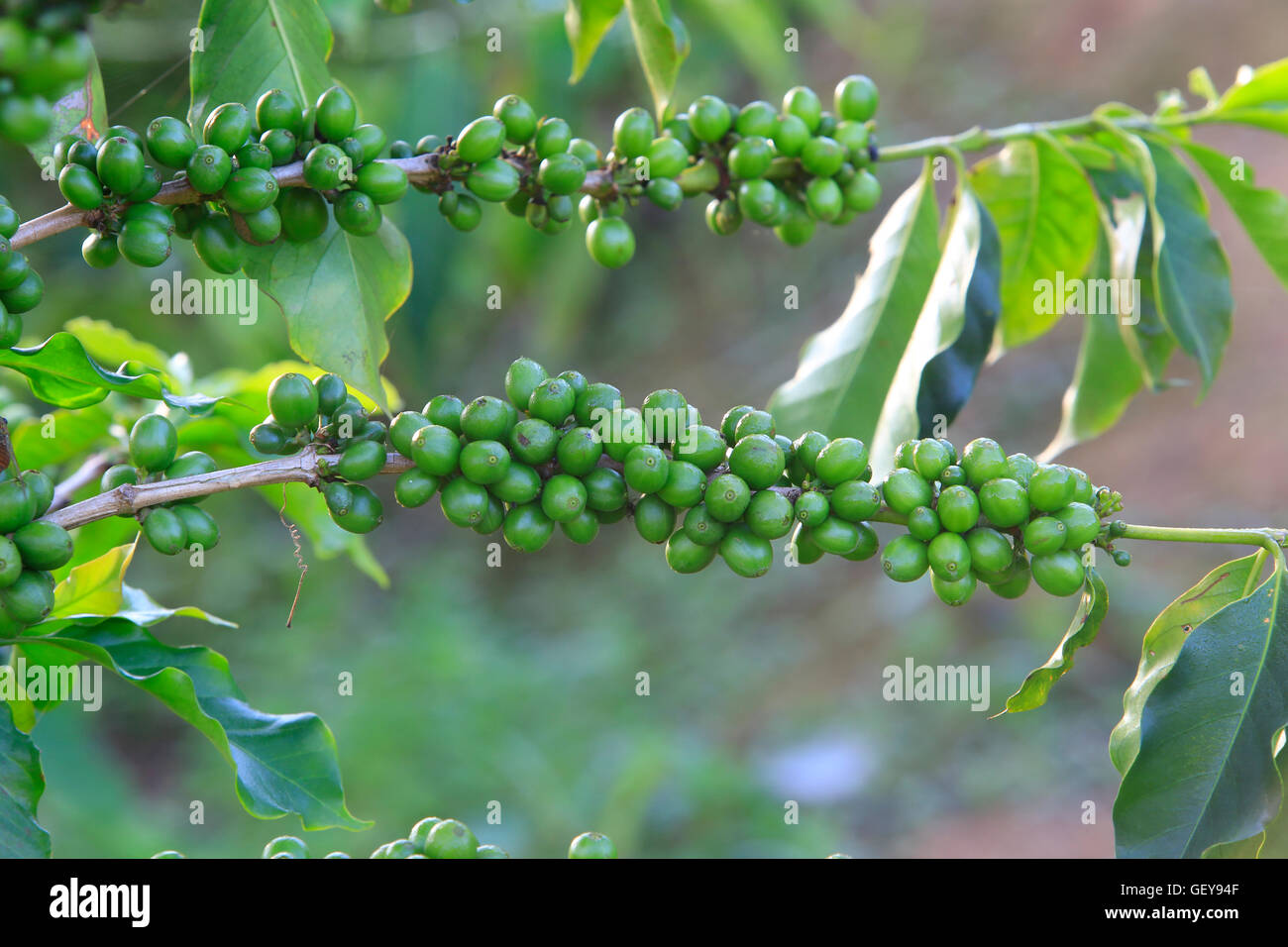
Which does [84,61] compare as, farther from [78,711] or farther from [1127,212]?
[78,711]

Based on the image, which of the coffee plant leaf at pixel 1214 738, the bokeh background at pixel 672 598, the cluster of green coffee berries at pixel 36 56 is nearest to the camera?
the cluster of green coffee berries at pixel 36 56

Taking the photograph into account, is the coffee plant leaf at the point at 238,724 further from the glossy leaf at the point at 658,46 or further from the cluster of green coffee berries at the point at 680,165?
the glossy leaf at the point at 658,46

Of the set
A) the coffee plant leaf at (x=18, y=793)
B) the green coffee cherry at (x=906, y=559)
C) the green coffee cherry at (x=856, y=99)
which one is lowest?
the coffee plant leaf at (x=18, y=793)

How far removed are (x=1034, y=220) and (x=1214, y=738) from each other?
87 cm

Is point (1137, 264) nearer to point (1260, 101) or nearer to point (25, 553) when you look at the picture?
point (1260, 101)

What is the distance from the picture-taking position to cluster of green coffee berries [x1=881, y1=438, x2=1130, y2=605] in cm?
102

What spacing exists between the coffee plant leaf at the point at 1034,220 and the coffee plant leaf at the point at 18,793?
143cm

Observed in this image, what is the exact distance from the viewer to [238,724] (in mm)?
1153

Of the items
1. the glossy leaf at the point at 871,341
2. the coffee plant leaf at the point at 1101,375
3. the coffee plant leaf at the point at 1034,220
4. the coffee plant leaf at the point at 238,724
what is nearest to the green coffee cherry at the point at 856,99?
the glossy leaf at the point at 871,341

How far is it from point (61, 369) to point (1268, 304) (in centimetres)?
598

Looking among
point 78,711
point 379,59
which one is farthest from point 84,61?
point 78,711

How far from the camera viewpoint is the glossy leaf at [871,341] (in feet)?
4.87

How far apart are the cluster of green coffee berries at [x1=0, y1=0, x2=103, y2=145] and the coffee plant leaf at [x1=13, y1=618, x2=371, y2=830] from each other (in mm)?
560

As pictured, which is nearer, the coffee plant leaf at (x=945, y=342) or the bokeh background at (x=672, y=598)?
the coffee plant leaf at (x=945, y=342)
